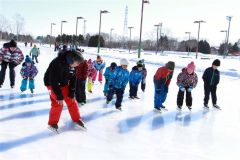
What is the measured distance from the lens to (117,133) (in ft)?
16.9

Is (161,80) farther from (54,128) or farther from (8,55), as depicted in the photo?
(8,55)

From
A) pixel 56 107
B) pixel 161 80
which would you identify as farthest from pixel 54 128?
pixel 161 80

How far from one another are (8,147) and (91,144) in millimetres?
1080

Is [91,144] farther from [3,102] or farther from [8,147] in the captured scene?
[3,102]

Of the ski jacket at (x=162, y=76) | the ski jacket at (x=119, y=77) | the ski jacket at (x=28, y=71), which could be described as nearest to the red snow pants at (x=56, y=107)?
the ski jacket at (x=119, y=77)

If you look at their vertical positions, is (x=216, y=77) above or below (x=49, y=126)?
above

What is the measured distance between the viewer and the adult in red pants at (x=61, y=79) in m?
4.68

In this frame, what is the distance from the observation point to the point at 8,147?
4.06 metres

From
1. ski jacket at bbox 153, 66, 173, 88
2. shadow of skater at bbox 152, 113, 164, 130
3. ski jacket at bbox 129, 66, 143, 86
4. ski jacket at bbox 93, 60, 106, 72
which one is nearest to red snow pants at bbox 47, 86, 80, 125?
shadow of skater at bbox 152, 113, 164, 130

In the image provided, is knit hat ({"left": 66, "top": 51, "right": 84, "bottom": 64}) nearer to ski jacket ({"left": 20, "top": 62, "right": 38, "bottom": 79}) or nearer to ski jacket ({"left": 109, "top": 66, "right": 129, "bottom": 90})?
ski jacket ({"left": 109, "top": 66, "right": 129, "bottom": 90})

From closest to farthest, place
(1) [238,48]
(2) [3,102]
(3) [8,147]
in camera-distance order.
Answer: (3) [8,147] → (2) [3,102] → (1) [238,48]

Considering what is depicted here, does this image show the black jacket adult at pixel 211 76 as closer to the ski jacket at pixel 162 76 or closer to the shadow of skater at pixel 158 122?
the ski jacket at pixel 162 76

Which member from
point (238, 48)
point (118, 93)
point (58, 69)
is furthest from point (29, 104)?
point (238, 48)

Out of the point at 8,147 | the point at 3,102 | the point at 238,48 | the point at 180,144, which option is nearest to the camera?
the point at 8,147
